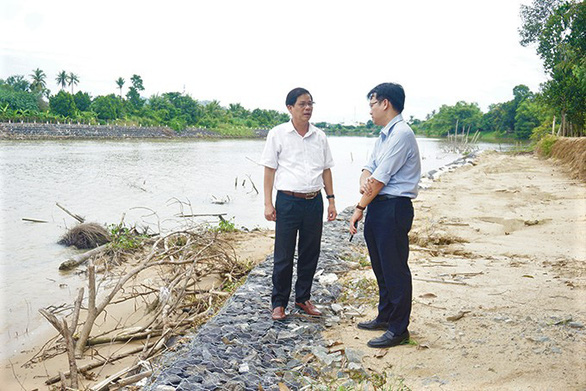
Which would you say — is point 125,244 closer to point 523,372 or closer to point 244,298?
point 244,298

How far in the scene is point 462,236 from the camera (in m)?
7.66

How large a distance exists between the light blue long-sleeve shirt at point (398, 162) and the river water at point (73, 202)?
455 centimetres

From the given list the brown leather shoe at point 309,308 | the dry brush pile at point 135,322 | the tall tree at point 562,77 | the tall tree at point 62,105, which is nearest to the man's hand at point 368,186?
the brown leather shoe at point 309,308

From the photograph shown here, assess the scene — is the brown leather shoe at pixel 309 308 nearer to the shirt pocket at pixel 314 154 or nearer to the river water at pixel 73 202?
the shirt pocket at pixel 314 154

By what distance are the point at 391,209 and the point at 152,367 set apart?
225cm

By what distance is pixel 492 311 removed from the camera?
397 cm

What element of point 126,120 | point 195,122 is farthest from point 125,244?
point 195,122

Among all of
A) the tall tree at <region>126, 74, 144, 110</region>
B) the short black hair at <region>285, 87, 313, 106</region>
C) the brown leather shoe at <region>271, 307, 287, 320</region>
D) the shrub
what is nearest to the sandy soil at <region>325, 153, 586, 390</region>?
the brown leather shoe at <region>271, 307, 287, 320</region>

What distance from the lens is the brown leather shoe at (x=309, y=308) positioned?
4.08 m

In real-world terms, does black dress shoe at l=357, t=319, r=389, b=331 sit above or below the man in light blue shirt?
below

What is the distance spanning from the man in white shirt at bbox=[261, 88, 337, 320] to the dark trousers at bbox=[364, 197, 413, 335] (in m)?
0.59

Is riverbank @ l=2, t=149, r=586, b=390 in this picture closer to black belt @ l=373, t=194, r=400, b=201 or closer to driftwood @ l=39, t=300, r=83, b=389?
driftwood @ l=39, t=300, r=83, b=389

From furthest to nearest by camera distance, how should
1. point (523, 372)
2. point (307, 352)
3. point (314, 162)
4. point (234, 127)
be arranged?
point (234, 127), point (314, 162), point (307, 352), point (523, 372)

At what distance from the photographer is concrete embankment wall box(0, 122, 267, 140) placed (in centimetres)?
4643
